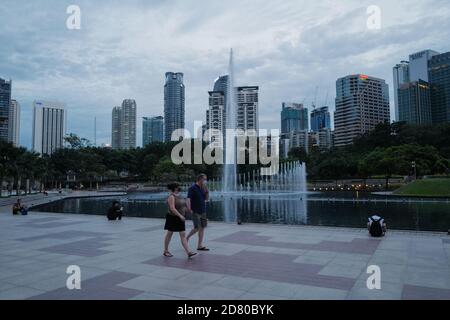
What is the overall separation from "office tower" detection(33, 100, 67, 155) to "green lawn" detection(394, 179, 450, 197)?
114943 millimetres

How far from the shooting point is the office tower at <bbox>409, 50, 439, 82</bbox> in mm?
171500

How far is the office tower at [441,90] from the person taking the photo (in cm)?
14438

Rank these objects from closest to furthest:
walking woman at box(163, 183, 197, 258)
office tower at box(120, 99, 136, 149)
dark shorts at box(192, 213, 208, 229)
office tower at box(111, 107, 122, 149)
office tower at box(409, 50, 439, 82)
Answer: walking woman at box(163, 183, 197, 258), dark shorts at box(192, 213, 208, 229), office tower at box(409, 50, 439, 82), office tower at box(111, 107, 122, 149), office tower at box(120, 99, 136, 149)

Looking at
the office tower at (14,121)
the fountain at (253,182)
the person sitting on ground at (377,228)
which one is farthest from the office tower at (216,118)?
the office tower at (14,121)

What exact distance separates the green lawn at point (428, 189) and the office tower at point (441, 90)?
367 feet

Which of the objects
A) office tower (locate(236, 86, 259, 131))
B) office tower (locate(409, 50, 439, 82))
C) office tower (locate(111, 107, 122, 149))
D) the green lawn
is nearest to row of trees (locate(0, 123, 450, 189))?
the green lawn

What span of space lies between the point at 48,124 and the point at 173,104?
64.5 m

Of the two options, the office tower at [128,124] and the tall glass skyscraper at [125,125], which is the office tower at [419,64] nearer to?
the office tower at [128,124]

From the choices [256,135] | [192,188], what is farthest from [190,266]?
[256,135]

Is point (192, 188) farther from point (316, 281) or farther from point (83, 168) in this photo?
point (83, 168)

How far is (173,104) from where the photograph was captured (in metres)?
179

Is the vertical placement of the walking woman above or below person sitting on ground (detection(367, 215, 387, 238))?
above

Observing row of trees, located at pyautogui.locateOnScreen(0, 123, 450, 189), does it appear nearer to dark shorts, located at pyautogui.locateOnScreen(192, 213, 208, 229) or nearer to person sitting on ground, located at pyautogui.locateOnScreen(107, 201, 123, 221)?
person sitting on ground, located at pyautogui.locateOnScreen(107, 201, 123, 221)

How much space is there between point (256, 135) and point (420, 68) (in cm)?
12972
